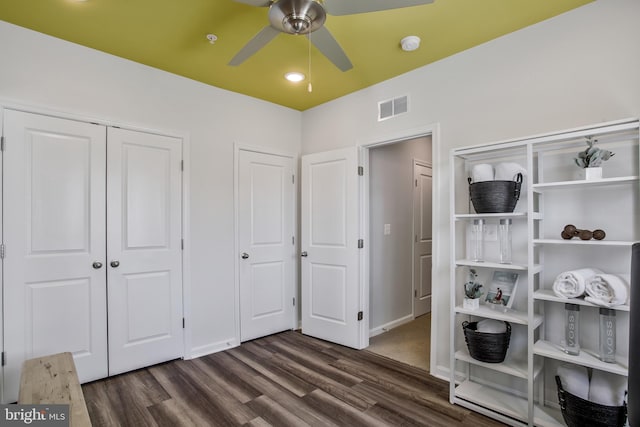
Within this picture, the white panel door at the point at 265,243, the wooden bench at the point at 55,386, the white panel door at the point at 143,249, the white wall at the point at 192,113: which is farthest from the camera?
the white panel door at the point at 265,243

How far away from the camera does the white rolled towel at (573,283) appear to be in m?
1.92

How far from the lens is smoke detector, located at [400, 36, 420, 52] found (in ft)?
8.16

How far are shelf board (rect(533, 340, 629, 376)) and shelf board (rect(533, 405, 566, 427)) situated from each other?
411mm

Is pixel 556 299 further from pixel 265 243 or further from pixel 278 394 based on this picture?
pixel 265 243

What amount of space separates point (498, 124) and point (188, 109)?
2735 mm

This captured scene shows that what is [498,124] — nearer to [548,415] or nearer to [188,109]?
[548,415]

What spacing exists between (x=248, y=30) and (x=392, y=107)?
1.48 meters

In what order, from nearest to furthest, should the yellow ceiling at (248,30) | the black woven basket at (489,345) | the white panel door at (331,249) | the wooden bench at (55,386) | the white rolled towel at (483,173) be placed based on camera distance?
1. the wooden bench at (55,386)
2. the yellow ceiling at (248,30)
3. the black woven basket at (489,345)
4. the white rolled towel at (483,173)
5. the white panel door at (331,249)

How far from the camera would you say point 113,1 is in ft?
6.88

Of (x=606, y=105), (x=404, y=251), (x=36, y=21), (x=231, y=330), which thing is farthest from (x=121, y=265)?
(x=606, y=105)

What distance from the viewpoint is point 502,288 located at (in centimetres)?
240

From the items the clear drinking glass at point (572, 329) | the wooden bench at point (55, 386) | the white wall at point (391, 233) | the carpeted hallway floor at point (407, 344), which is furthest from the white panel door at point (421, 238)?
the wooden bench at point (55, 386)

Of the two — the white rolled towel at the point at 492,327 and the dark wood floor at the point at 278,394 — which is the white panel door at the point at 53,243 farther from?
the white rolled towel at the point at 492,327

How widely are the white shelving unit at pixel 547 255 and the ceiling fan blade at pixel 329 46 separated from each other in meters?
1.07
